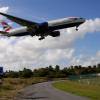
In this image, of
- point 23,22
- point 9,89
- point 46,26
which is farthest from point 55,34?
point 9,89

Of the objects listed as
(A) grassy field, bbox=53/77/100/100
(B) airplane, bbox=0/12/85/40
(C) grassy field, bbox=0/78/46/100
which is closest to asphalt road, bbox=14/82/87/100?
(C) grassy field, bbox=0/78/46/100

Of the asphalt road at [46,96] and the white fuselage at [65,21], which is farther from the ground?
the white fuselage at [65,21]

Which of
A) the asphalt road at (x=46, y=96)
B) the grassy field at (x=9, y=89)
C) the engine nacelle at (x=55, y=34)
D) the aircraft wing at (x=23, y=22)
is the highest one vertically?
the aircraft wing at (x=23, y=22)

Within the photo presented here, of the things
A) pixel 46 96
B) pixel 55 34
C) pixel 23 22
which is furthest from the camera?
pixel 23 22

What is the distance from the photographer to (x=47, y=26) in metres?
48.4

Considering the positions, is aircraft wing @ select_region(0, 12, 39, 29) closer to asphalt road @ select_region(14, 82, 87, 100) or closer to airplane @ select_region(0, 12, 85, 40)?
airplane @ select_region(0, 12, 85, 40)

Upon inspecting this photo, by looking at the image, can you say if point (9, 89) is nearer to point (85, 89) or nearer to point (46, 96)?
point (85, 89)

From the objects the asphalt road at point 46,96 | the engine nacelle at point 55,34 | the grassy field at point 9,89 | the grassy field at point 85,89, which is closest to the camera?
the asphalt road at point 46,96

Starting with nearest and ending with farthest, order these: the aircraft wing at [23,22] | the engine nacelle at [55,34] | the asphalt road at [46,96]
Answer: the asphalt road at [46,96], the engine nacelle at [55,34], the aircraft wing at [23,22]

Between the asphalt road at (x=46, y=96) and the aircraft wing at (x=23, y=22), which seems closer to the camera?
the asphalt road at (x=46, y=96)

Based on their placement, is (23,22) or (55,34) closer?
(55,34)

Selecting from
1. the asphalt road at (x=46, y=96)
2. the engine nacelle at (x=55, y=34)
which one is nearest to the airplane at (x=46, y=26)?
the engine nacelle at (x=55, y=34)

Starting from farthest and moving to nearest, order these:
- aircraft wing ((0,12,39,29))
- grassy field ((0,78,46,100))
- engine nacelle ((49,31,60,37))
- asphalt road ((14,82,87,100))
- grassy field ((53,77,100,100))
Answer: aircraft wing ((0,12,39,29))
engine nacelle ((49,31,60,37))
grassy field ((0,78,46,100))
grassy field ((53,77,100,100))
asphalt road ((14,82,87,100))

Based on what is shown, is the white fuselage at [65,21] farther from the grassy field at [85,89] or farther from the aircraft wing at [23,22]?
the grassy field at [85,89]
